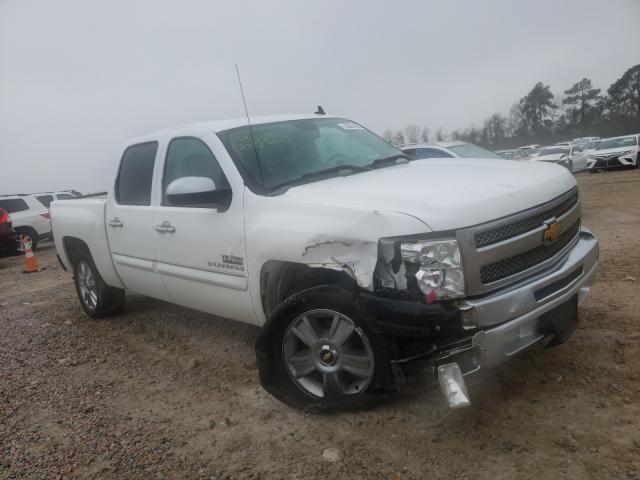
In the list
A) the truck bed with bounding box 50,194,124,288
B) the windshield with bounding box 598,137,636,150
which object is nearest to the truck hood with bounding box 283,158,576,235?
the truck bed with bounding box 50,194,124,288

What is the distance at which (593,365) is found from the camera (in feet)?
10.7

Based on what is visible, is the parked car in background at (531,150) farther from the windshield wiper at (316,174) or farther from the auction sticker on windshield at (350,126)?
the windshield wiper at (316,174)

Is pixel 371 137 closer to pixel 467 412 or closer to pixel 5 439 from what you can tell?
pixel 467 412

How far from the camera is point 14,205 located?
13711 millimetres

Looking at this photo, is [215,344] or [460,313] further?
[215,344]

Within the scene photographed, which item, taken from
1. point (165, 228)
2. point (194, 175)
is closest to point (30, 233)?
point (165, 228)

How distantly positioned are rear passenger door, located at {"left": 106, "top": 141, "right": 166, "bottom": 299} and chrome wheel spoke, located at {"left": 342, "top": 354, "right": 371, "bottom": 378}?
76.1 inches

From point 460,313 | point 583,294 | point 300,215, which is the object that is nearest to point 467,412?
point 460,313

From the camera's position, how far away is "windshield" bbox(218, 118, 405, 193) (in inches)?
136

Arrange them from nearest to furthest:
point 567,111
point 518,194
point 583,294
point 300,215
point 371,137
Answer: point 518,194
point 300,215
point 583,294
point 371,137
point 567,111

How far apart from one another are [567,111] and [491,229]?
227 ft

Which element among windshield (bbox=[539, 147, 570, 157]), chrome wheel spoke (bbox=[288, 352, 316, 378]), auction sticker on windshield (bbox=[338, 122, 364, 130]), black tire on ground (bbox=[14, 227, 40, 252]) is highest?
auction sticker on windshield (bbox=[338, 122, 364, 130])

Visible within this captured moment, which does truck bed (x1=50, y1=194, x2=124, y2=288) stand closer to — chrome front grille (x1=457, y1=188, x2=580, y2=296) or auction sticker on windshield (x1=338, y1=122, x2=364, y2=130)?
auction sticker on windshield (x1=338, y1=122, x2=364, y2=130)

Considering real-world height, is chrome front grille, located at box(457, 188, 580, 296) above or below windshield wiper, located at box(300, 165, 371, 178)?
below
